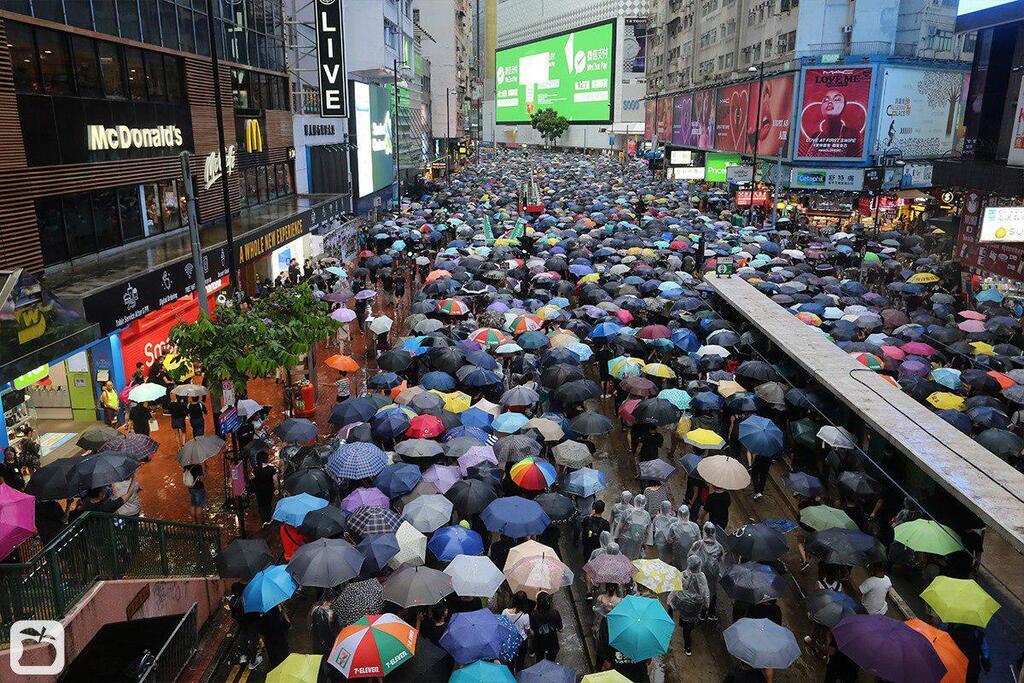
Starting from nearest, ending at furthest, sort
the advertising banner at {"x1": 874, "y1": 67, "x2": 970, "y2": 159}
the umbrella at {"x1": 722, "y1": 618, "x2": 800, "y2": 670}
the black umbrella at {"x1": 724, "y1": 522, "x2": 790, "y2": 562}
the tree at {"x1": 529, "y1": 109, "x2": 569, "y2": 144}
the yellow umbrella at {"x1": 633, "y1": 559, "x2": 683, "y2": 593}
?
the umbrella at {"x1": 722, "y1": 618, "x2": 800, "y2": 670} < the yellow umbrella at {"x1": 633, "y1": 559, "x2": 683, "y2": 593} < the black umbrella at {"x1": 724, "y1": 522, "x2": 790, "y2": 562} < the advertising banner at {"x1": 874, "y1": 67, "x2": 970, "y2": 159} < the tree at {"x1": 529, "y1": 109, "x2": 569, "y2": 144}

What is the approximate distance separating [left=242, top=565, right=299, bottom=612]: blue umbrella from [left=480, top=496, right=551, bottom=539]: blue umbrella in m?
2.70

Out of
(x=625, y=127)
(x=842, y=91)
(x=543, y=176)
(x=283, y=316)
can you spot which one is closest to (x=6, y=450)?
(x=283, y=316)

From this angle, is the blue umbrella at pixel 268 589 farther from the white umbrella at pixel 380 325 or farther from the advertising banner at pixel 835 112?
the advertising banner at pixel 835 112

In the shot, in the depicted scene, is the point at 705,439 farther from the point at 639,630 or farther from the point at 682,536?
the point at 639,630

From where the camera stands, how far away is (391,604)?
A: 991cm

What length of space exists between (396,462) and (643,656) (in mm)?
5823

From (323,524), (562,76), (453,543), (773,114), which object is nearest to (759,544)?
(453,543)

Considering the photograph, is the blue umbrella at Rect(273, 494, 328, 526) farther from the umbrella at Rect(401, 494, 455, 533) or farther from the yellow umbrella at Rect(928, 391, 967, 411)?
the yellow umbrella at Rect(928, 391, 967, 411)

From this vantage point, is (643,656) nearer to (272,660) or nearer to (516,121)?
(272,660)

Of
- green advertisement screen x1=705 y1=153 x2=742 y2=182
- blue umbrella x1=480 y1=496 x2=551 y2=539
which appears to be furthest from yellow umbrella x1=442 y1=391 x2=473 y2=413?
green advertisement screen x1=705 y1=153 x2=742 y2=182

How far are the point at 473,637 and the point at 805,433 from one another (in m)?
8.76

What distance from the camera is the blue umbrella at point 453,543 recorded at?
10.3 meters

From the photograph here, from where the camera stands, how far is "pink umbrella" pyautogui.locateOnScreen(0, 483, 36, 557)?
30.5 ft

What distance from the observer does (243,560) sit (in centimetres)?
1011
